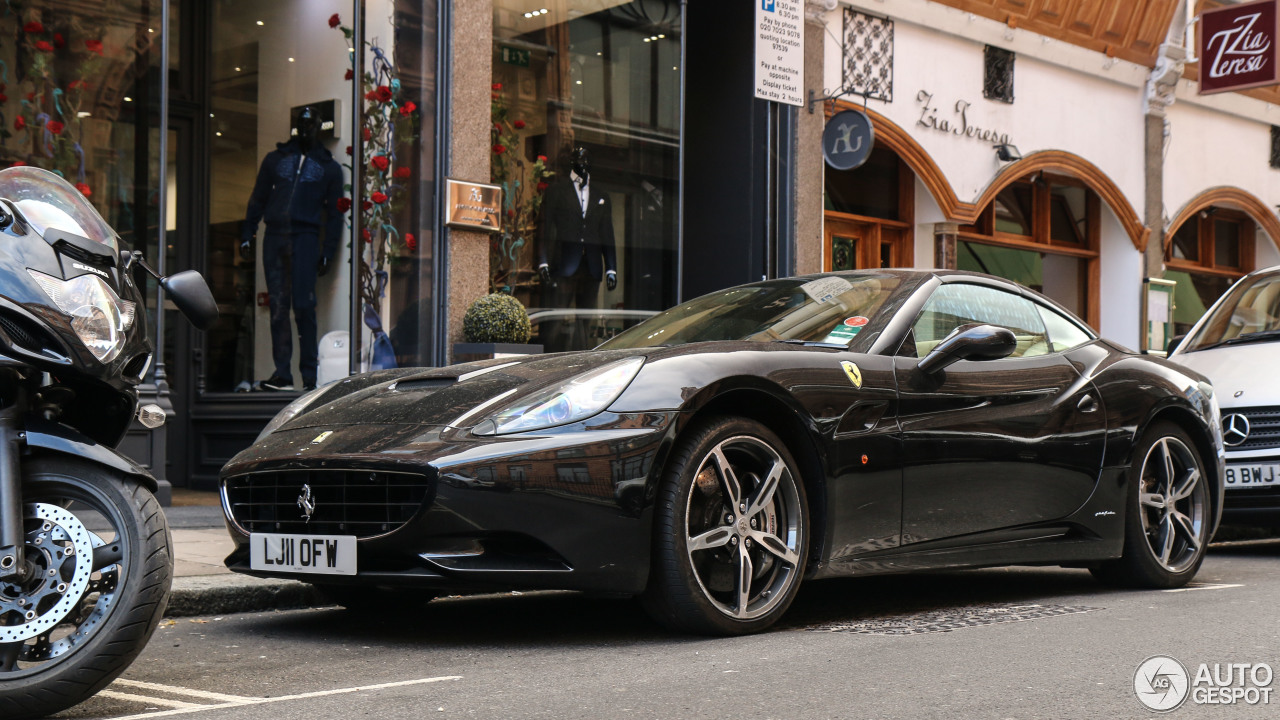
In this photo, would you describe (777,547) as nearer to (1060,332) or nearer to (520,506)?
(520,506)

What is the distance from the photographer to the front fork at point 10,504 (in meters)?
3.33

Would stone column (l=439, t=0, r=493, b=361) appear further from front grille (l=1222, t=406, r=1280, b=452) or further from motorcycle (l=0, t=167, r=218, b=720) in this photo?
motorcycle (l=0, t=167, r=218, b=720)

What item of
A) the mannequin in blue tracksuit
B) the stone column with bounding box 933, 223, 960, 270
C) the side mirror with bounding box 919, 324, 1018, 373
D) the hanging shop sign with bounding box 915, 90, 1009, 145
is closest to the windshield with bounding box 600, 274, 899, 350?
the side mirror with bounding box 919, 324, 1018, 373

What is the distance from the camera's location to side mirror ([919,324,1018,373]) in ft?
17.4

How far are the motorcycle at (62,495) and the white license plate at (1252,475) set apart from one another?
21.4 ft

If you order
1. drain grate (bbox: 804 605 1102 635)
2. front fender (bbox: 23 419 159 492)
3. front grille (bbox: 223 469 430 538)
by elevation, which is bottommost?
drain grate (bbox: 804 605 1102 635)

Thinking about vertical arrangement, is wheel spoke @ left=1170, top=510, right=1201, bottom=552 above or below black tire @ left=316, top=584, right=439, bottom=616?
above

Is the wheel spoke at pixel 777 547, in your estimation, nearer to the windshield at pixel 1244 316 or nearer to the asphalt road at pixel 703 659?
the asphalt road at pixel 703 659

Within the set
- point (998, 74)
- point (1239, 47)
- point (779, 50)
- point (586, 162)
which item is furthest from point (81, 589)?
point (1239, 47)

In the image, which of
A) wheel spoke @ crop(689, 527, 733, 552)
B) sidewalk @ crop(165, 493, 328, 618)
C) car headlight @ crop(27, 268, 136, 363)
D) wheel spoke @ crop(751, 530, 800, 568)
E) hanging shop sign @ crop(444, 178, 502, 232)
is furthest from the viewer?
hanging shop sign @ crop(444, 178, 502, 232)

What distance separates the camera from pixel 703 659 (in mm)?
4285

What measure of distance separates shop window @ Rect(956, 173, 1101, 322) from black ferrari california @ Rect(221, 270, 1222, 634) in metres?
9.98

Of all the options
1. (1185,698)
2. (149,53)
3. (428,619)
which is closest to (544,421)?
(428,619)

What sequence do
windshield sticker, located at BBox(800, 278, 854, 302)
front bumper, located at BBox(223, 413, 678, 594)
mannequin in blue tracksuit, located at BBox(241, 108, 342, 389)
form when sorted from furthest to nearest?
mannequin in blue tracksuit, located at BBox(241, 108, 342, 389)
windshield sticker, located at BBox(800, 278, 854, 302)
front bumper, located at BBox(223, 413, 678, 594)
